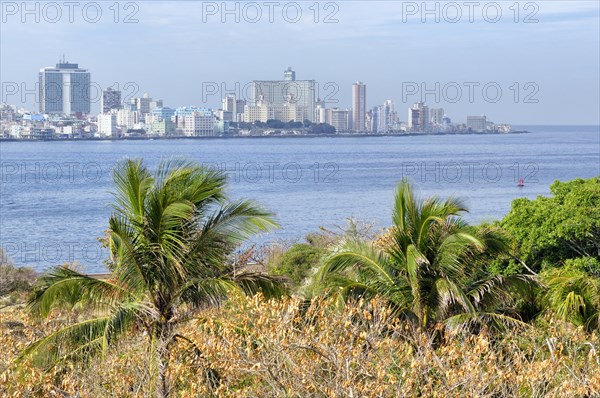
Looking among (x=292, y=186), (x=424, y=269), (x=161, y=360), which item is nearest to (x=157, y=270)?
(x=161, y=360)

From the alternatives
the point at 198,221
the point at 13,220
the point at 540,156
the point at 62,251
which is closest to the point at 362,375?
the point at 198,221

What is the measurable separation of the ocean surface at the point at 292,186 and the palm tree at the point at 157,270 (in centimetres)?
1873

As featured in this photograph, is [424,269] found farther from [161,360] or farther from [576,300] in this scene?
[161,360]

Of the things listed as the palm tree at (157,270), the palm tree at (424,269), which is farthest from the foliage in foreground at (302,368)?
the palm tree at (424,269)

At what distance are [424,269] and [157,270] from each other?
4.21 meters

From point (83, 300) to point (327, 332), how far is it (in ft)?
11.6

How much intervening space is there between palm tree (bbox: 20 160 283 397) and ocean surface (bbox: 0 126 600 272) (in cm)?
1873

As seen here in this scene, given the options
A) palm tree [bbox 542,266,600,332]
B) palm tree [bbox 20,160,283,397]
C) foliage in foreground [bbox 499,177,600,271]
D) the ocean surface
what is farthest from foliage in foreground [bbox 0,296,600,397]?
the ocean surface

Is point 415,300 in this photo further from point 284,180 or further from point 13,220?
point 284,180

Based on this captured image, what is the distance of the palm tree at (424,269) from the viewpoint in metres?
14.6

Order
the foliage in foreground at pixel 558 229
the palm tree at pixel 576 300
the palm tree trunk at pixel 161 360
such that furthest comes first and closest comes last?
the foliage in foreground at pixel 558 229, the palm tree at pixel 576 300, the palm tree trunk at pixel 161 360

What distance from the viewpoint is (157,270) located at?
1280cm

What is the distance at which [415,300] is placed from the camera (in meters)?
14.8

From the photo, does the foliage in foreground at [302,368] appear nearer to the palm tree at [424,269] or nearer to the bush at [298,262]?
the palm tree at [424,269]
